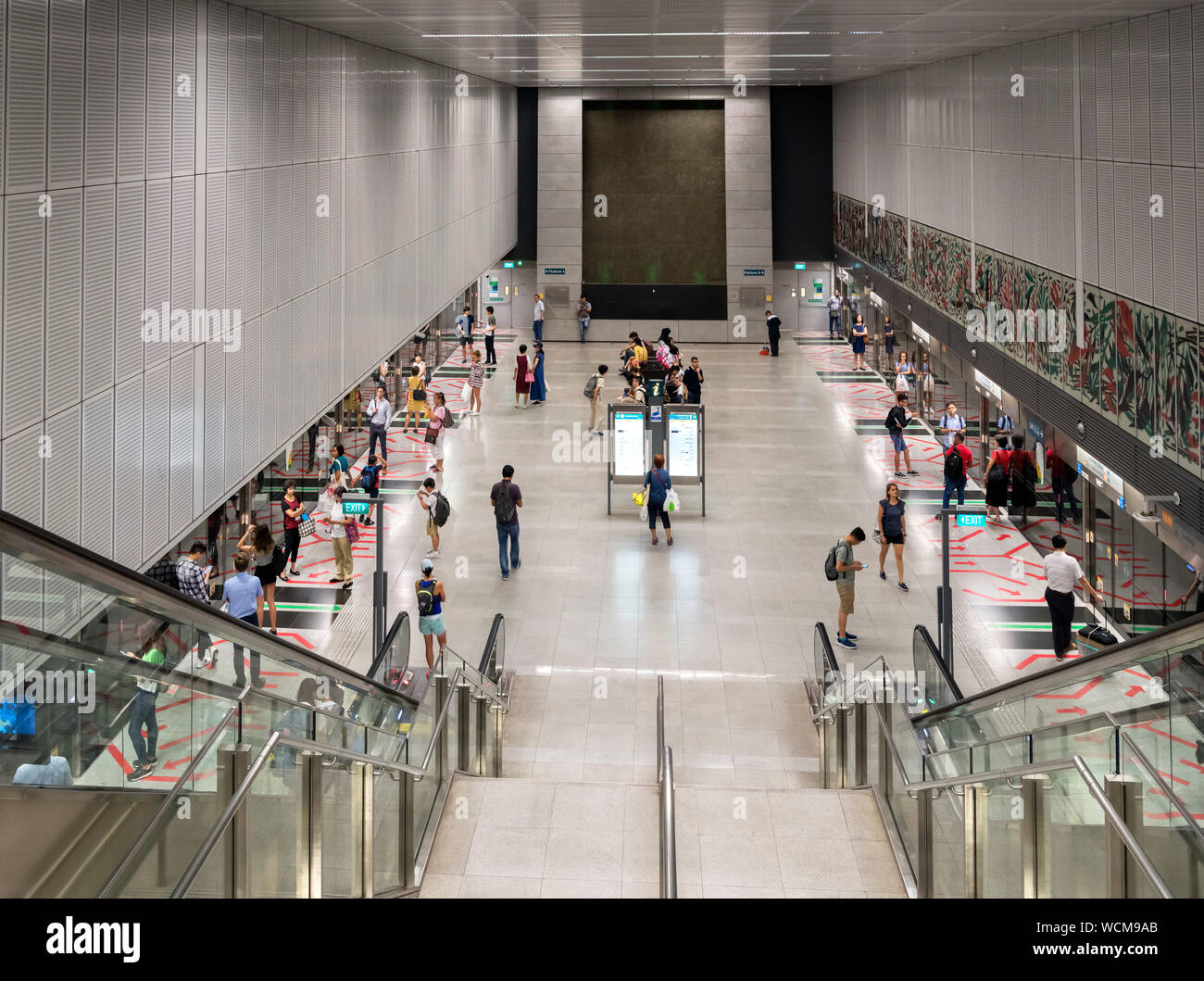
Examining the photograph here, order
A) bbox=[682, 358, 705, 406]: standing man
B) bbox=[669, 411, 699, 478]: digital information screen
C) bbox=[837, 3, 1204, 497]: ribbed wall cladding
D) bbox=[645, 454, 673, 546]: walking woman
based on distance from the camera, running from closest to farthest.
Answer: bbox=[837, 3, 1204, 497]: ribbed wall cladding, bbox=[645, 454, 673, 546]: walking woman, bbox=[669, 411, 699, 478]: digital information screen, bbox=[682, 358, 705, 406]: standing man

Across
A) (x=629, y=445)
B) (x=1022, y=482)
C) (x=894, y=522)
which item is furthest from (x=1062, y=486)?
(x=629, y=445)

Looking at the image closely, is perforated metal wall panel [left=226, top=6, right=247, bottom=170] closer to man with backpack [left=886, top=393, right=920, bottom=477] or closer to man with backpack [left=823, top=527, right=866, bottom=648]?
man with backpack [left=823, top=527, right=866, bottom=648]

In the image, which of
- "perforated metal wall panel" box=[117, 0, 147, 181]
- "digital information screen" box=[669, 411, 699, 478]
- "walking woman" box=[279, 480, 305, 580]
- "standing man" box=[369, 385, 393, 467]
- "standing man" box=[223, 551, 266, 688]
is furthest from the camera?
"standing man" box=[369, 385, 393, 467]

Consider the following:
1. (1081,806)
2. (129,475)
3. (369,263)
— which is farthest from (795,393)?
(1081,806)

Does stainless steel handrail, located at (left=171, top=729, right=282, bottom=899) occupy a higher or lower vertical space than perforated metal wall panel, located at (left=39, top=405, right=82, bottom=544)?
lower

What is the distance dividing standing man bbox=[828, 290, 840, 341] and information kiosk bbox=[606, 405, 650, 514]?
831 inches

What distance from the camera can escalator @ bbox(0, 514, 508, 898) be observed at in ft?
13.5

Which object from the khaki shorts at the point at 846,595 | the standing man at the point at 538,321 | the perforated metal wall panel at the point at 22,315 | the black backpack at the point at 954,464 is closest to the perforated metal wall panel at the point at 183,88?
the perforated metal wall panel at the point at 22,315

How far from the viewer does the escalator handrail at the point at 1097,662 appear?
15.9 ft

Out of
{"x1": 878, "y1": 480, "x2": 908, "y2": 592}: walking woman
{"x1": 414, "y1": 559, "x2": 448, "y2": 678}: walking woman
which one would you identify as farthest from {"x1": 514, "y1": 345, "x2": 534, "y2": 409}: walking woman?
{"x1": 414, "y1": 559, "x2": 448, "y2": 678}: walking woman

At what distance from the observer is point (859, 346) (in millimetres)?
34312

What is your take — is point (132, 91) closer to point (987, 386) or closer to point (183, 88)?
point (183, 88)

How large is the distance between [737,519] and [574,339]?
21.9m

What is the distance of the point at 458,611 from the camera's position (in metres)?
15.0
